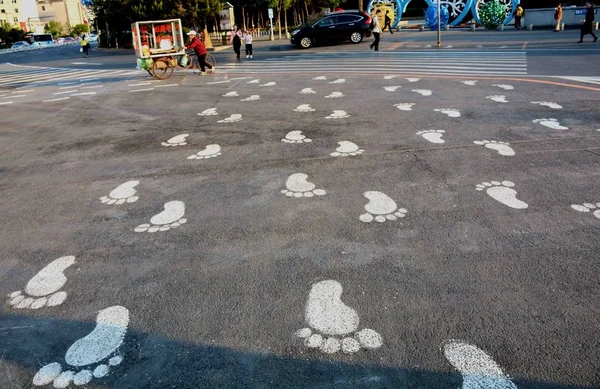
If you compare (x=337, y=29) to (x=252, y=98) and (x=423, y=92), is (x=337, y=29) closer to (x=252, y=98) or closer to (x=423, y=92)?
(x=252, y=98)

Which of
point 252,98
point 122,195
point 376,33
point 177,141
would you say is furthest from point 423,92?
point 376,33

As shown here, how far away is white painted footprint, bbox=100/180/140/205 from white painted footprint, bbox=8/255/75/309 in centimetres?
113

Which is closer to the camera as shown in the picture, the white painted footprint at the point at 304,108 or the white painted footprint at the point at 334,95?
the white painted footprint at the point at 304,108

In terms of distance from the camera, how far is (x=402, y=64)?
14.5 metres

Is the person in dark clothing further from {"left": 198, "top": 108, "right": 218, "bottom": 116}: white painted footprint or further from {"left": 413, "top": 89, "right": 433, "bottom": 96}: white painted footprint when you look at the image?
{"left": 413, "top": 89, "right": 433, "bottom": 96}: white painted footprint

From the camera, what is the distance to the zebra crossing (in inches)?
492

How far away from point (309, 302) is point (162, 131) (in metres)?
5.40

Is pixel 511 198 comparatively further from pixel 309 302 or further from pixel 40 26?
pixel 40 26

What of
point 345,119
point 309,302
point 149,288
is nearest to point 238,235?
point 149,288

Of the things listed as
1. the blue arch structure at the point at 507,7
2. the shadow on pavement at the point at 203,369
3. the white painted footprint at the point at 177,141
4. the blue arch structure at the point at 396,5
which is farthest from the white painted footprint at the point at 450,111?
the blue arch structure at the point at 396,5

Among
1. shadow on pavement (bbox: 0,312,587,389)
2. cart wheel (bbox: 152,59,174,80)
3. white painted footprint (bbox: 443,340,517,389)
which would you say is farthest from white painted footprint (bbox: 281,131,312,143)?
cart wheel (bbox: 152,59,174,80)

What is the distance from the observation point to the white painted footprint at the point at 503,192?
4.09 meters

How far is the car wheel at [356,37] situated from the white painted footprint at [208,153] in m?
19.6

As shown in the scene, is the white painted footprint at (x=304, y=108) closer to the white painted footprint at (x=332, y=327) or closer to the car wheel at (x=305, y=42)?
the white painted footprint at (x=332, y=327)
